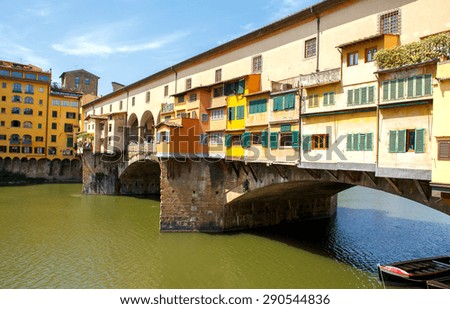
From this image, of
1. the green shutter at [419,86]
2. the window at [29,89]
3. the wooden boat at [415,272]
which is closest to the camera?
the green shutter at [419,86]

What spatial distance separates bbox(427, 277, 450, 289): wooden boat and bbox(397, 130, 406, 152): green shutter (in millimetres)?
6165

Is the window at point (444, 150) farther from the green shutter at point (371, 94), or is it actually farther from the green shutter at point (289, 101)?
the green shutter at point (289, 101)

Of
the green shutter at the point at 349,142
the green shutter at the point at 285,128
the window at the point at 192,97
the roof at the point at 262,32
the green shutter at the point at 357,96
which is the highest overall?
the roof at the point at 262,32

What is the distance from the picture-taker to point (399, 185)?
1695 cm

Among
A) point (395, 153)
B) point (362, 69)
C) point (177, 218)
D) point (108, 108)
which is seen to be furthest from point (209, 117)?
point (108, 108)

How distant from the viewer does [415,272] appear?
672 inches

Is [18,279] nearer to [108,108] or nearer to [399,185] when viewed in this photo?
[399,185]

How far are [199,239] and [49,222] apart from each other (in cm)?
1488

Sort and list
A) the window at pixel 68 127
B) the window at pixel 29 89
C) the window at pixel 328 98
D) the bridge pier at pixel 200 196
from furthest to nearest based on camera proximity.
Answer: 1. the window at pixel 68 127
2. the window at pixel 29 89
3. the bridge pier at pixel 200 196
4. the window at pixel 328 98

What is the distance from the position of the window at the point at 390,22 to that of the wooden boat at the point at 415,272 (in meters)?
11.5

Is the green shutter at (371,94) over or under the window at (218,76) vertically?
under

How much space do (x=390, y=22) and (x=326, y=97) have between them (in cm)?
466

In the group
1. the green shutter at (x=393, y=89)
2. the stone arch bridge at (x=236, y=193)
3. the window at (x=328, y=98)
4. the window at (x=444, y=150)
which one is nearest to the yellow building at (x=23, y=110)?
the stone arch bridge at (x=236, y=193)

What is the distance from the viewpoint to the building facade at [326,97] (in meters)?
14.5
